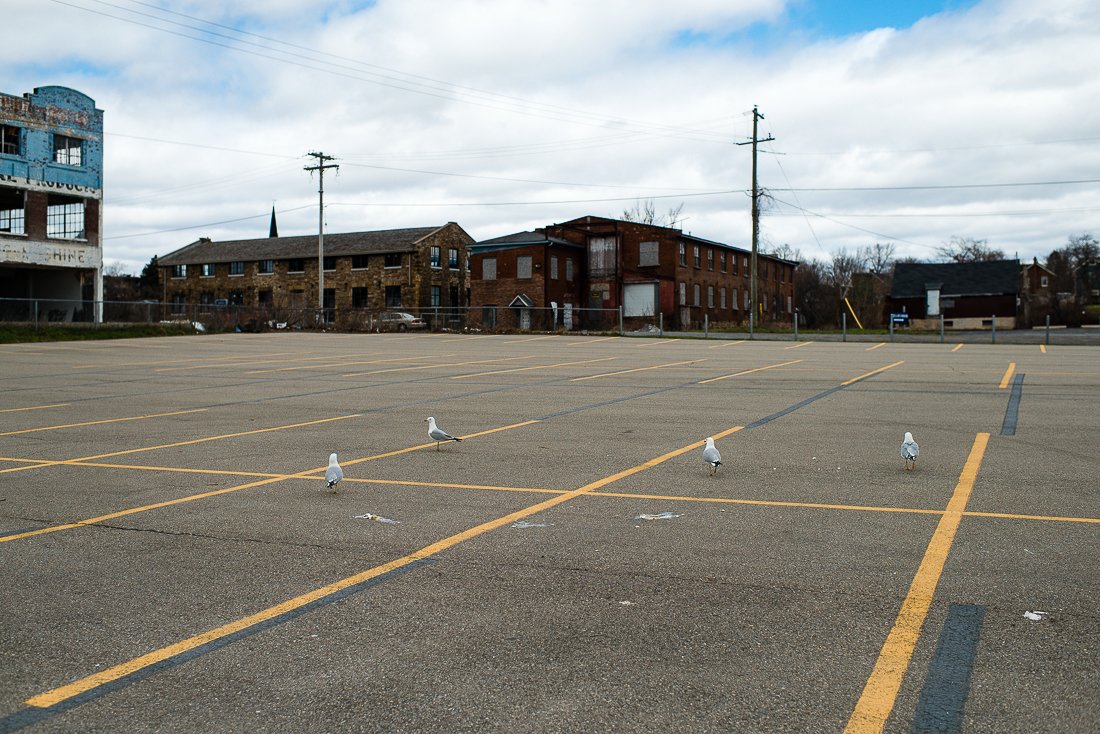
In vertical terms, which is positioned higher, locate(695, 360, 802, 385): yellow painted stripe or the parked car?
the parked car

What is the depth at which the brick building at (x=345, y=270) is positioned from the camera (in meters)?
73.3

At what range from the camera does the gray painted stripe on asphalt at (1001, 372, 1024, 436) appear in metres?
12.3

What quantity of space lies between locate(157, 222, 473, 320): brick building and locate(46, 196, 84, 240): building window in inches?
965

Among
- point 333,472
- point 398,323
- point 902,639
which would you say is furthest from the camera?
point 398,323

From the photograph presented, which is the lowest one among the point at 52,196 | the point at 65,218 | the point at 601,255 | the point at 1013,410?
the point at 1013,410

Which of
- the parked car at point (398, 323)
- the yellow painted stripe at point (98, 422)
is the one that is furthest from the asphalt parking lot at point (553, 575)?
the parked car at point (398, 323)

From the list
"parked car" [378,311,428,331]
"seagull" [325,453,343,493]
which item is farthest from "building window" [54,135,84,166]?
"seagull" [325,453,343,493]

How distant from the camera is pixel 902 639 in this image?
4590mm

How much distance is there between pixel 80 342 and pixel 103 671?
39228 mm

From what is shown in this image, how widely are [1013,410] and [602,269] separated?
52.4 metres

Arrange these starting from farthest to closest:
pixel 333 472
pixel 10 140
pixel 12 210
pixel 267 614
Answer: pixel 12 210 → pixel 10 140 → pixel 333 472 → pixel 267 614

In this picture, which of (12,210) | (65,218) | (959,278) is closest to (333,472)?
(65,218)

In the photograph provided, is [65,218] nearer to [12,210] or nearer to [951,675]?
[12,210]

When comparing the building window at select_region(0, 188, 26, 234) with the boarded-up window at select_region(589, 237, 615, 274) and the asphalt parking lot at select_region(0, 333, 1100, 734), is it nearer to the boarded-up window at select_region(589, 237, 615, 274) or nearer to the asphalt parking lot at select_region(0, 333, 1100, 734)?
the asphalt parking lot at select_region(0, 333, 1100, 734)
